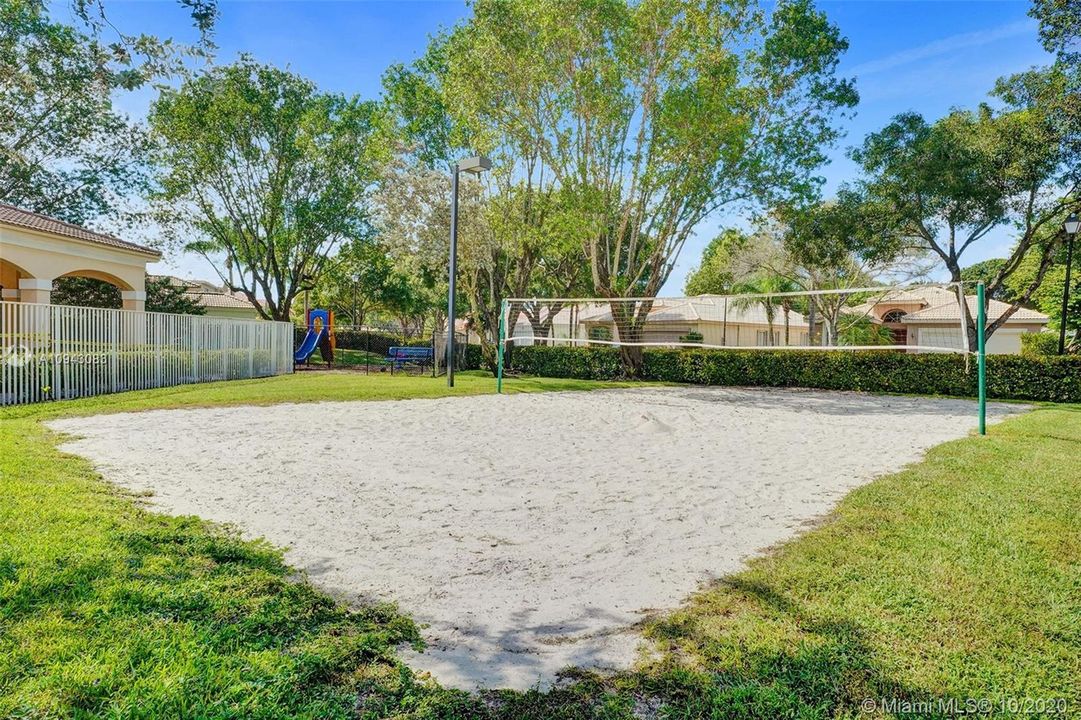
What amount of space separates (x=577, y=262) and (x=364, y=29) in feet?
56.7

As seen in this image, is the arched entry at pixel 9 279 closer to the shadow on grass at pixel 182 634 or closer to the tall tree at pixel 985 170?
the shadow on grass at pixel 182 634

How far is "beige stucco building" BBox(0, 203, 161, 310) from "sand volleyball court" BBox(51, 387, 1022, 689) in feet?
25.0

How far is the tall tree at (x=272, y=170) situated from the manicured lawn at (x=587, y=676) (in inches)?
796

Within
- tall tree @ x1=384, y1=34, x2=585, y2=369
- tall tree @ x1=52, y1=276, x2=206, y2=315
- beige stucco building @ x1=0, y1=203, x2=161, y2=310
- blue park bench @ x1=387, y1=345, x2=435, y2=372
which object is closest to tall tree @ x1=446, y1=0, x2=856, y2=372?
tall tree @ x1=384, y1=34, x2=585, y2=369

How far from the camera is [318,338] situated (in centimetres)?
2316

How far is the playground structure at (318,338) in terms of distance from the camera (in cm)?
2304

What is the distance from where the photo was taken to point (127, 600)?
2.65 metres

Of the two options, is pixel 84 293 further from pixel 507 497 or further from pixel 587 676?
pixel 587 676

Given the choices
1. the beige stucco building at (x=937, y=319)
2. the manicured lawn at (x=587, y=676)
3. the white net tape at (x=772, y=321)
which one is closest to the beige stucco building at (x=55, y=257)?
the white net tape at (x=772, y=321)

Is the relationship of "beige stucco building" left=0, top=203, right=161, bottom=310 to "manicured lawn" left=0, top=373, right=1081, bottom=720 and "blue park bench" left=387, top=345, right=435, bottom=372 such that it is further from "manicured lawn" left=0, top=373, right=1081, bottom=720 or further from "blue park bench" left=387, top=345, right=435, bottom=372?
"manicured lawn" left=0, top=373, right=1081, bottom=720

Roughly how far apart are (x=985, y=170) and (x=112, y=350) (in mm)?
21175

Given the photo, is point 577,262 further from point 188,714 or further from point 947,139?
point 188,714

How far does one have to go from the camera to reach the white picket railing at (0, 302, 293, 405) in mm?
10344

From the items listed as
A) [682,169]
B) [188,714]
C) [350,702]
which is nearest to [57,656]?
[188,714]
